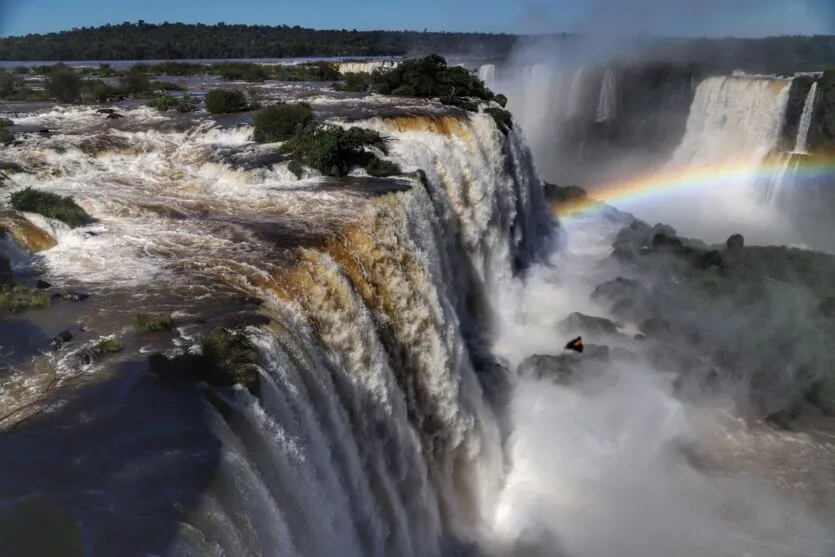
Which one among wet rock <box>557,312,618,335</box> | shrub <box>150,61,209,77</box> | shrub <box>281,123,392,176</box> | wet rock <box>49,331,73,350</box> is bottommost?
wet rock <box>557,312,618,335</box>

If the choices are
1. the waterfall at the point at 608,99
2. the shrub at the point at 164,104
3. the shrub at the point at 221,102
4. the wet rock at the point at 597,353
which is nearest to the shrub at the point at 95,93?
the shrub at the point at 164,104

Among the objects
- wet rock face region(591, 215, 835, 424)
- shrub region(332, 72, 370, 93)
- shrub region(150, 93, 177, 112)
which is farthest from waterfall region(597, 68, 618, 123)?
shrub region(150, 93, 177, 112)

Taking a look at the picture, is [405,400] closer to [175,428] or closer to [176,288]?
[176,288]

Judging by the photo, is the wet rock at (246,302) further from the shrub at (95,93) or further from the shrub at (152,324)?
the shrub at (95,93)

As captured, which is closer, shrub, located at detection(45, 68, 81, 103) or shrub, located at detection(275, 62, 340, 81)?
shrub, located at detection(45, 68, 81, 103)

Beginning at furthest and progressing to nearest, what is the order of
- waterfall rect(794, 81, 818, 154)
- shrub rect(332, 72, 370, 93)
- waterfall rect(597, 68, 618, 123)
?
1. waterfall rect(597, 68, 618, 123)
2. shrub rect(332, 72, 370, 93)
3. waterfall rect(794, 81, 818, 154)

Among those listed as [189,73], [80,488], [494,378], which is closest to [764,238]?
[494,378]

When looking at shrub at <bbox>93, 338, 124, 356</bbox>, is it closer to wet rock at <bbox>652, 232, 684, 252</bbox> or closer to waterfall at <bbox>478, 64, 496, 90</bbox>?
wet rock at <bbox>652, 232, 684, 252</bbox>
